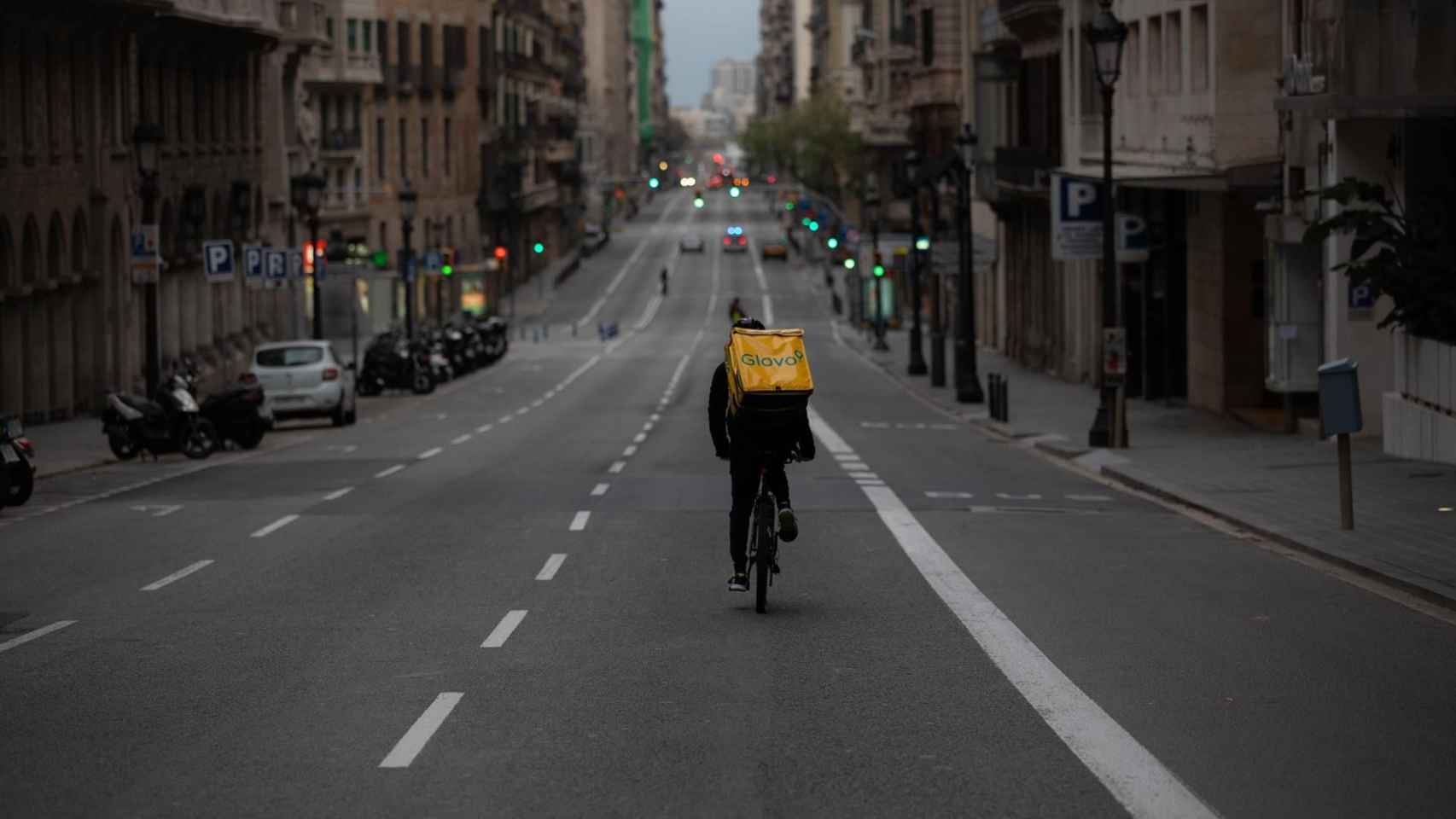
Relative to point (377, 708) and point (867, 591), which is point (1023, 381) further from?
point (377, 708)

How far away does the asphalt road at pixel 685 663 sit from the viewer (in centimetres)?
956

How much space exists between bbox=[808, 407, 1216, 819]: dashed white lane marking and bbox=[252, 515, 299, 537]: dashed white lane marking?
6260 mm

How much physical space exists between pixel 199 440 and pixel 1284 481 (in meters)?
15.9

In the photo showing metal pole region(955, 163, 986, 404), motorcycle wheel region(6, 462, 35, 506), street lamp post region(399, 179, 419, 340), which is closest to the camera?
motorcycle wheel region(6, 462, 35, 506)

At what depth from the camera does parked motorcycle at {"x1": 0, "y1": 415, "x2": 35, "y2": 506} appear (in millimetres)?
24172

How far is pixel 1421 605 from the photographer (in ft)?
50.4

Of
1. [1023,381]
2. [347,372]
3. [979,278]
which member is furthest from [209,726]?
[979,278]

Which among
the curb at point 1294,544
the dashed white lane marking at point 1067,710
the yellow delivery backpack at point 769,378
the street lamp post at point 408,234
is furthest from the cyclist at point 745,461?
the street lamp post at point 408,234

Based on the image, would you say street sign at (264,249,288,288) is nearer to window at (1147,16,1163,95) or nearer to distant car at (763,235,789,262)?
window at (1147,16,1163,95)

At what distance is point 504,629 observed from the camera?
47.4 feet

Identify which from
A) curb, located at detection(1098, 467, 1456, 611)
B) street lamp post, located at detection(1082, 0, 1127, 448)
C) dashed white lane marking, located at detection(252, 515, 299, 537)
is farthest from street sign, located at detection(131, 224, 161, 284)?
curb, located at detection(1098, 467, 1456, 611)

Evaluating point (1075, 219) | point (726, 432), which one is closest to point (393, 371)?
point (1075, 219)

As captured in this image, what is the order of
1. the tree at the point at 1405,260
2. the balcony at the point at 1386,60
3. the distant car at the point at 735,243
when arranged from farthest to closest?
the distant car at the point at 735,243 < the balcony at the point at 1386,60 < the tree at the point at 1405,260

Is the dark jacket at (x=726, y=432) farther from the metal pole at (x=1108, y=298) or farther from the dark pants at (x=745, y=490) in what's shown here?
the metal pole at (x=1108, y=298)
